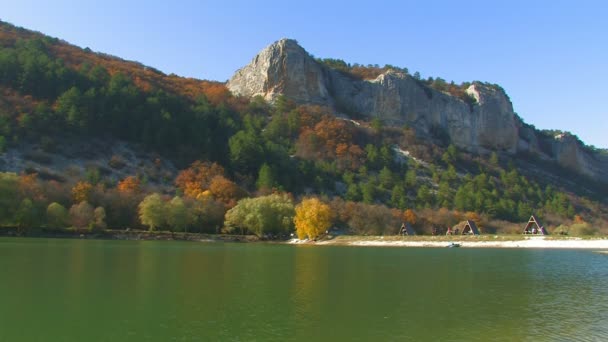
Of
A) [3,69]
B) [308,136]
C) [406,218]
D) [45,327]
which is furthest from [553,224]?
[3,69]

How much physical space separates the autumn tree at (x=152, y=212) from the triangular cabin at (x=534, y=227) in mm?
61503

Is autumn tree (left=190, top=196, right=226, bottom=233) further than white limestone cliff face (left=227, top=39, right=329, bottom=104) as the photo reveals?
No

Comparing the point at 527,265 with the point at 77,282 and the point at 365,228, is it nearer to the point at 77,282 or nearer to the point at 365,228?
the point at 77,282

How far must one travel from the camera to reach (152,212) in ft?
230

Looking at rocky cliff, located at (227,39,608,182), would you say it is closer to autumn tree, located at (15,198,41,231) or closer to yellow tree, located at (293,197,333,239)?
yellow tree, located at (293,197,333,239)

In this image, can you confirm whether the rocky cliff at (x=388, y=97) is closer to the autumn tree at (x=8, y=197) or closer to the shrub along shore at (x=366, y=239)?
the shrub along shore at (x=366, y=239)

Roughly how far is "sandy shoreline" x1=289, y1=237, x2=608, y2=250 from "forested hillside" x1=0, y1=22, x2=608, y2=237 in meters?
5.40

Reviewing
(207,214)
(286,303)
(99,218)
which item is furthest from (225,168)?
(286,303)

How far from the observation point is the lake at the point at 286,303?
15.5 metres

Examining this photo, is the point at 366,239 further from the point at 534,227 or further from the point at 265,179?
the point at 534,227

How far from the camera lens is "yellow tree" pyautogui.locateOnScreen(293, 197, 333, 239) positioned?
74.3 meters

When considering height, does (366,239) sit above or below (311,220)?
below

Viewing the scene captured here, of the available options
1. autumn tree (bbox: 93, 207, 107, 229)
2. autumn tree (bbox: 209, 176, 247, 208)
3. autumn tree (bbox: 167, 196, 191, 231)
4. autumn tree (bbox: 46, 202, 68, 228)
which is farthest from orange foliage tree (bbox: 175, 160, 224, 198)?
autumn tree (bbox: 46, 202, 68, 228)

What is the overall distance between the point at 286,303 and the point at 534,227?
8037 cm
